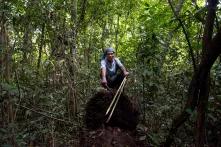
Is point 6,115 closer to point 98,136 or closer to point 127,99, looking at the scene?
point 98,136

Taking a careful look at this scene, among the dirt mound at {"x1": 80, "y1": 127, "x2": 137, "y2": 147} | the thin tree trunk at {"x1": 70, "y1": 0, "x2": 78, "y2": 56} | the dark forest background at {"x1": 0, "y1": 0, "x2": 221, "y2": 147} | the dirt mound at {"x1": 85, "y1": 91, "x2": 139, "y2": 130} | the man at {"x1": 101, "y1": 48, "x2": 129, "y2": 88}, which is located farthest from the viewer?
the thin tree trunk at {"x1": 70, "y1": 0, "x2": 78, "y2": 56}

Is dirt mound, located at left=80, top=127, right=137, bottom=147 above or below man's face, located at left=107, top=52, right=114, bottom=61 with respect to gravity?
below

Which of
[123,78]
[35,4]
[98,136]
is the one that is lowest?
[98,136]

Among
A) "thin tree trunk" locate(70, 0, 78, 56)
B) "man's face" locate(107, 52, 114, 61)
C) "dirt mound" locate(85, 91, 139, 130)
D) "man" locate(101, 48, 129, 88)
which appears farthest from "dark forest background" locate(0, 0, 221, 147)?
"man's face" locate(107, 52, 114, 61)

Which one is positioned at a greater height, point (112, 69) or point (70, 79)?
point (112, 69)

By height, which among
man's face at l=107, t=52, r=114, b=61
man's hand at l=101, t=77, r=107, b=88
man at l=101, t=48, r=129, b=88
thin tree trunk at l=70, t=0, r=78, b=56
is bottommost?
man's hand at l=101, t=77, r=107, b=88

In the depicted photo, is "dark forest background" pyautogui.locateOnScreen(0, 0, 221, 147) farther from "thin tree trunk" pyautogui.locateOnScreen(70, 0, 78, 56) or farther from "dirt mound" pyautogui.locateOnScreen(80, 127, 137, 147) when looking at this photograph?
"dirt mound" pyautogui.locateOnScreen(80, 127, 137, 147)

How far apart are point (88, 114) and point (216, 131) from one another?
2.33 metres

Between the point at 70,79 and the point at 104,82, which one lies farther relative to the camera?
the point at 70,79

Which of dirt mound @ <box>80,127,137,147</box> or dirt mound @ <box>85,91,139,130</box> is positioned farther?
dirt mound @ <box>85,91,139,130</box>

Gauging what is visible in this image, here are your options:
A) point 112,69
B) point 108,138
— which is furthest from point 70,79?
point 108,138

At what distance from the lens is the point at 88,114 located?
24.5ft

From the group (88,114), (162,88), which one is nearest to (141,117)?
(162,88)

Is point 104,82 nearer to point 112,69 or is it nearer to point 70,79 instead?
point 112,69
